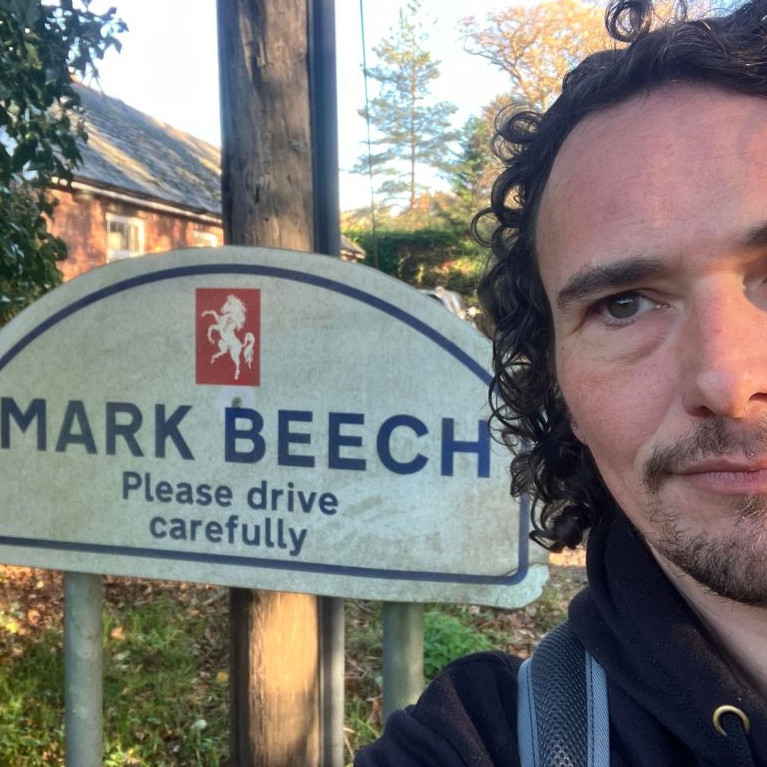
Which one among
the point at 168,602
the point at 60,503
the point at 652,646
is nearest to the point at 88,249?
the point at 168,602

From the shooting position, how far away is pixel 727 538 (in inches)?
37.9

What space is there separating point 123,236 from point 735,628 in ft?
40.7

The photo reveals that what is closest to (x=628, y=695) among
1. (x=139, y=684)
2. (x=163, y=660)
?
(x=139, y=684)

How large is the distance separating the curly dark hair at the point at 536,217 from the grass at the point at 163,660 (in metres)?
1.83

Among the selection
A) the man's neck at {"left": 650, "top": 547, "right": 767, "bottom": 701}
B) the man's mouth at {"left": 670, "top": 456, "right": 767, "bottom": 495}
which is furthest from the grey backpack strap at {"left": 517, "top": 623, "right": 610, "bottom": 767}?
the man's mouth at {"left": 670, "top": 456, "right": 767, "bottom": 495}

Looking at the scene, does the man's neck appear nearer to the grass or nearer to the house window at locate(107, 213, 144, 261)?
the grass

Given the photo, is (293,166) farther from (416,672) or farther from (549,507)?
(416,672)

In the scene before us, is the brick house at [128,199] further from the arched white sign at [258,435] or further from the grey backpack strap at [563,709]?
the grey backpack strap at [563,709]

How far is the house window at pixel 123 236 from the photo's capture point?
11729mm

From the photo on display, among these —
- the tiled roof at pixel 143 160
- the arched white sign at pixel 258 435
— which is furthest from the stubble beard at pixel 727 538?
the tiled roof at pixel 143 160

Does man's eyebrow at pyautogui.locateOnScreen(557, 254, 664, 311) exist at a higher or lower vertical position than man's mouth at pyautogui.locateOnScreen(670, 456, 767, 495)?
higher

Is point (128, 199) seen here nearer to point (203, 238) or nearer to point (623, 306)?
point (203, 238)

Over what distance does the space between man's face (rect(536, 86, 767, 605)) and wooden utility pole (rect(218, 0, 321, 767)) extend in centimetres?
107

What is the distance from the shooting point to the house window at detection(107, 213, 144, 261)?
11.7 metres
